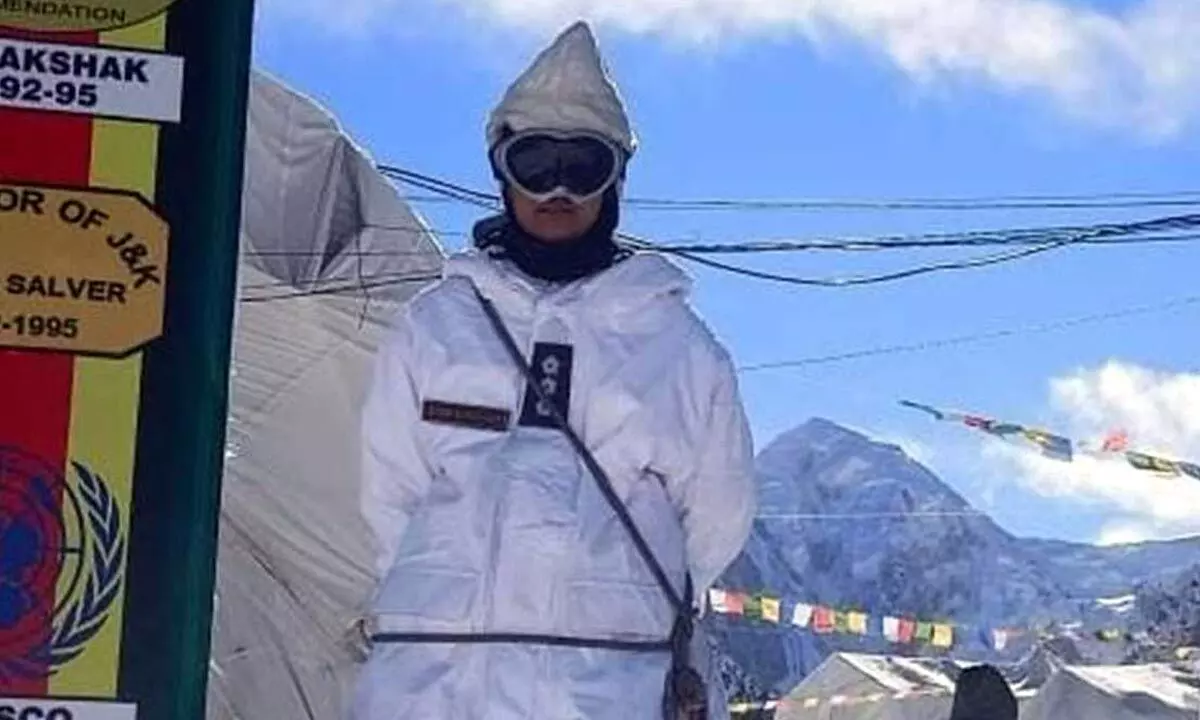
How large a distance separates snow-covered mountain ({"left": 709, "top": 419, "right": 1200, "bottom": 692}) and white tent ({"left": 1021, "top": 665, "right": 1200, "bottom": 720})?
7.05 m

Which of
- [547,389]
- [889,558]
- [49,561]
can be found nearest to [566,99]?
[547,389]

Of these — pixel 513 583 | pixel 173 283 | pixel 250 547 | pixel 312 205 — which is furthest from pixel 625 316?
pixel 312 205

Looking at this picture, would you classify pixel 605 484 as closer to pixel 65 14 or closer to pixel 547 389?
pixel 547 389

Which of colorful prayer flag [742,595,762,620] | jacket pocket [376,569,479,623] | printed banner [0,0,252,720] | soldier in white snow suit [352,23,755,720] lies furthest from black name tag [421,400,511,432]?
colorful prayer flag [742,595,762,620]

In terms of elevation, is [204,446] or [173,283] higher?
[173,283]

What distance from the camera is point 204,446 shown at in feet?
11.2

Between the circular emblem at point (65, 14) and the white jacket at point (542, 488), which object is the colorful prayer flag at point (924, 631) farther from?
the circular emblem at point (65, 14)

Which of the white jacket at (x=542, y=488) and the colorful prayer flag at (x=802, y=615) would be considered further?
the colorful prayer flag at (x=802, y=615)

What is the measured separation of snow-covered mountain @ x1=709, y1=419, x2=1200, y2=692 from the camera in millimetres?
25578

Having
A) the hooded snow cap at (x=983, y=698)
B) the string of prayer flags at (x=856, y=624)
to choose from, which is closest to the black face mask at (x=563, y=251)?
the hooded snow cap at (x=983, y=698)

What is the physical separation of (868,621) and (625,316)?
15.2 meters

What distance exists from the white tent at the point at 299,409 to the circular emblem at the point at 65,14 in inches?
253

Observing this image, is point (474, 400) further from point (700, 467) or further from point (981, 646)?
point (981, 646)

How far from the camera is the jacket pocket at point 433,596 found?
3.52m
